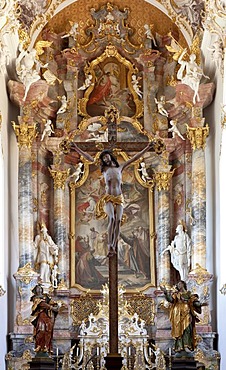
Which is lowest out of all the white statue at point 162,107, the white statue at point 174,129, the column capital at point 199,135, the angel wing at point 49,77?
the column capital at point 199,135

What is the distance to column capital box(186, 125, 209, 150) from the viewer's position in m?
25.4

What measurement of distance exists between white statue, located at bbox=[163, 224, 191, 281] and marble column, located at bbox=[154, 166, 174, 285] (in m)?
0.17

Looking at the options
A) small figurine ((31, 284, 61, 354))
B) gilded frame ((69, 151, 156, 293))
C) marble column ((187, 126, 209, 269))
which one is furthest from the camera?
gilded frame ((69, 151, 156, 293))

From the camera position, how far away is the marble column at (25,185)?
25.1 m

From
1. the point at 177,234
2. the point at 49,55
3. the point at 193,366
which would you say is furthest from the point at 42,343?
the point at 49,55

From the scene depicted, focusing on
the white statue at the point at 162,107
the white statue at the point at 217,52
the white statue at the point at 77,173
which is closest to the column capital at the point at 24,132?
the white statue at the point at 77,173

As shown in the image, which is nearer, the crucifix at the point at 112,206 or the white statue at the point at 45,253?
the crucifix at the point at 112,206

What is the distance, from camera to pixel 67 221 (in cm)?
2620

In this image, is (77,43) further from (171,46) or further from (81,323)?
(81,323)

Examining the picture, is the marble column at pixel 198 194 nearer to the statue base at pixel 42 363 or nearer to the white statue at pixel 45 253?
the white statue at pixel 45 253

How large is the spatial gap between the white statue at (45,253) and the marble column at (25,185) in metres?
0.39

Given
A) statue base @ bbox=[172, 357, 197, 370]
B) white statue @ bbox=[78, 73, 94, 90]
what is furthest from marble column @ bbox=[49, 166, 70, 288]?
statue base @ bbox=[172, 357, 197, 370]

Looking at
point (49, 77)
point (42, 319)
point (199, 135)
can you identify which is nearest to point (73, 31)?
point (49, 77)

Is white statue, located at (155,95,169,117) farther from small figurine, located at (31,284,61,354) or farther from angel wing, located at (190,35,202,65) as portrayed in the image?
small figurine, located at (31,284,61,354)
